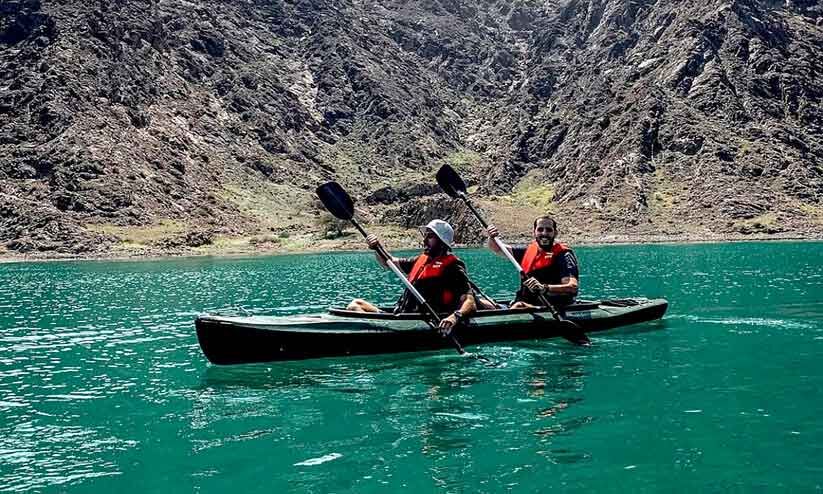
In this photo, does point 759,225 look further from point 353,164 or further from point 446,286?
point 446,286

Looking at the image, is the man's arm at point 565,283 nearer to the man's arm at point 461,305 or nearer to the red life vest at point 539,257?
the red life vest at point 539,257

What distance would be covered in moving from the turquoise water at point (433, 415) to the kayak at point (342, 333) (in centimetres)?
39

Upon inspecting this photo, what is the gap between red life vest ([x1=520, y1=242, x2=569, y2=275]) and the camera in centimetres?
2416

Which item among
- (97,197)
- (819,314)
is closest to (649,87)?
(97,197)

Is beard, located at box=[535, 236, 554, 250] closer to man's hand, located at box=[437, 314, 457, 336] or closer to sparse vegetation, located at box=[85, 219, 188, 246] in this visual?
man's hand, located at box=[437, 314, 457, 336]

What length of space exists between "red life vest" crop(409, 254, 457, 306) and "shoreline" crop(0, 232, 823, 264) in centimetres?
9702

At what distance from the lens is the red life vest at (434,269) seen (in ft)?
71.4

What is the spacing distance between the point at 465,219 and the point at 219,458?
131m

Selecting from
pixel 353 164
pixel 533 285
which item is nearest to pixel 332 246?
pixel 353 164

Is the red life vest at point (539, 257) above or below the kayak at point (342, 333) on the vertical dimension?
above

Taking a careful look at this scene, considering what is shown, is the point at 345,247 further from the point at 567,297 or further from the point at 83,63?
the point at 567,297

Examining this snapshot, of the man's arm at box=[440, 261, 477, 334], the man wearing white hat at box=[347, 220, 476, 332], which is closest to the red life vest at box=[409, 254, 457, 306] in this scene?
the man wearing white hat at box=[347, 220, 476, 332]

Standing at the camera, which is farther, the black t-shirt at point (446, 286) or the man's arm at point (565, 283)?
the man's arm at point (565, 283)

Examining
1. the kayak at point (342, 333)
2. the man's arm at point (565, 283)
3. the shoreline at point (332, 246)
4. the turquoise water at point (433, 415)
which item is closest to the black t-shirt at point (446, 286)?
the kayak at point (342, 333)
